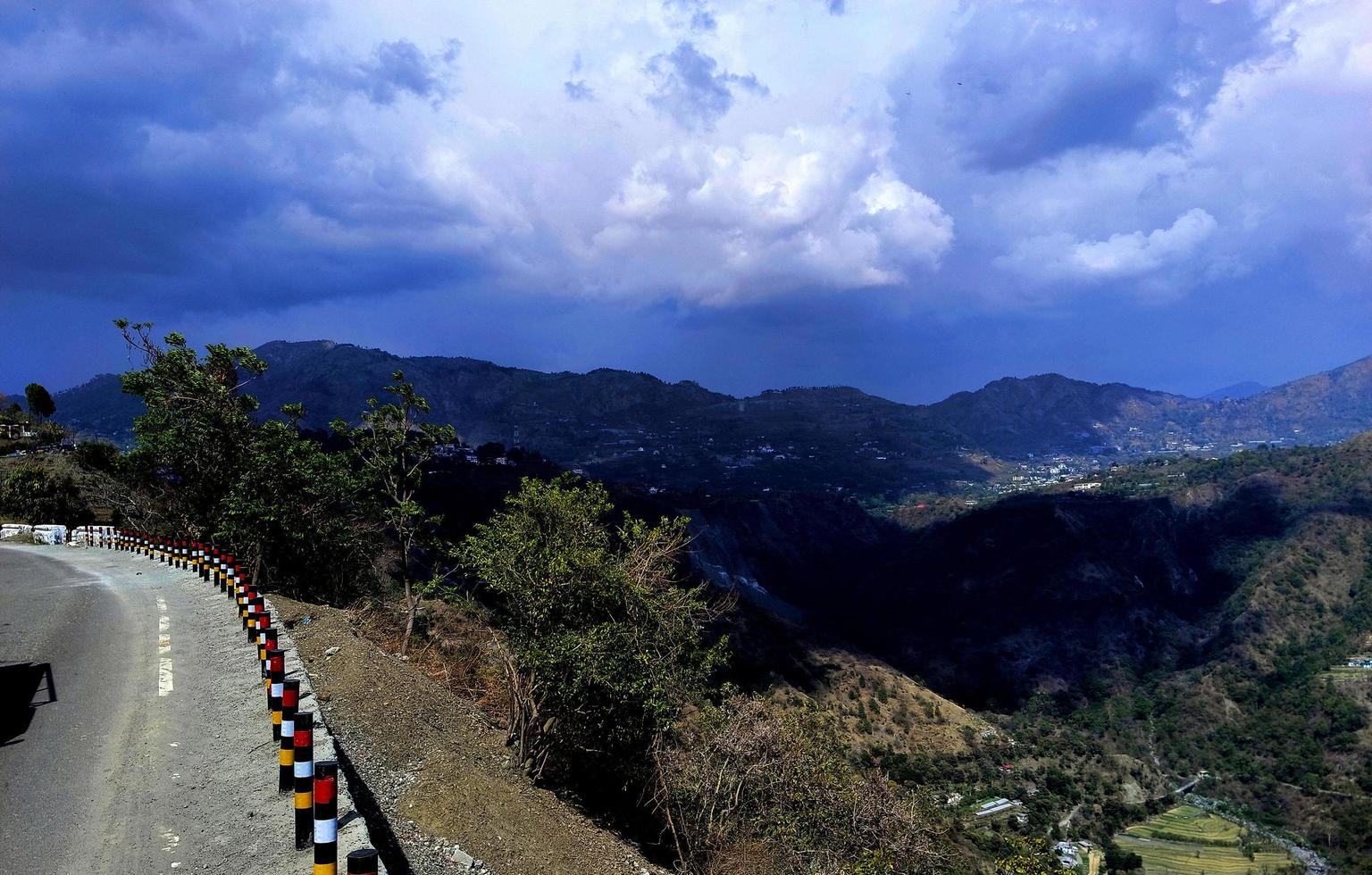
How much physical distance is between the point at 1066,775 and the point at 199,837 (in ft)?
270

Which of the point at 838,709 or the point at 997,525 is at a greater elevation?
the point at 997,525

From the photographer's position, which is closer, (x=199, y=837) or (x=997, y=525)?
(x=199, y=837)

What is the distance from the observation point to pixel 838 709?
67.2 meters

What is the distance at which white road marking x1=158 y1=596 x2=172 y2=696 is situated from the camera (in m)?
10.8

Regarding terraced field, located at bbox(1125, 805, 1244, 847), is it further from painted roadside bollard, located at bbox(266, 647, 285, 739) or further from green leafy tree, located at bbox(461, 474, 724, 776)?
painted roadside bollard, located at bbox(266, 647, 285, 739)

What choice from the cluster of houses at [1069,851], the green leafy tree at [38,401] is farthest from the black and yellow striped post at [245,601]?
the green leafy tree at [38,401]

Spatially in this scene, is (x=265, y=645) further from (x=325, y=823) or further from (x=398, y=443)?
(x=398, y=443)

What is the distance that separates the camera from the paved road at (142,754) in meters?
6.54

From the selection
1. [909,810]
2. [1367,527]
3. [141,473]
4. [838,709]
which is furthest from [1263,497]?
[141,473]

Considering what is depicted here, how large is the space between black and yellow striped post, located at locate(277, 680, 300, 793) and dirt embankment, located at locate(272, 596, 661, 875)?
153 cm

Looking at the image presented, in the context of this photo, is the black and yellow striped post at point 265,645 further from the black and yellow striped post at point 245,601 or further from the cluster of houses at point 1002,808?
the cluster of houses at point 1002,808

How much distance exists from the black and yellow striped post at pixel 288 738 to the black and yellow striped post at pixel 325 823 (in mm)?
2083

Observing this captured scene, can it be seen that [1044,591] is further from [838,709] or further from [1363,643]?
[838,709]

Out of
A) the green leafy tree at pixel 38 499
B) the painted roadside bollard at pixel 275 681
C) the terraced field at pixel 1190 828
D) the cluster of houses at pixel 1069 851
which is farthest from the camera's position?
the terraced field at pixel 1190 828
